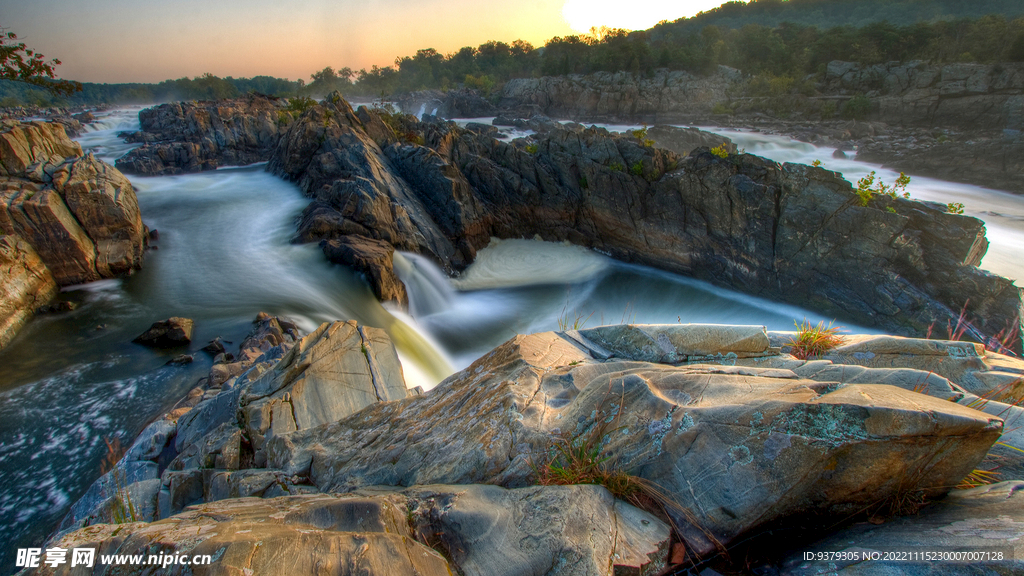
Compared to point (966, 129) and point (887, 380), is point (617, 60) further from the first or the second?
point (887, 380)

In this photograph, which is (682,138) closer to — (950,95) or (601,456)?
(950,95)

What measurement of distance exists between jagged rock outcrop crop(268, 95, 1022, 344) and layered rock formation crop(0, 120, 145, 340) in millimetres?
4926

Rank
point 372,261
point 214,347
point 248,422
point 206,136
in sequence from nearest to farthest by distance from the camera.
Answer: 1. point 248,422
2. point 214,347
3. point 372,261
4. point 206,136

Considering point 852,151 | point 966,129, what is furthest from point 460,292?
point 966,129

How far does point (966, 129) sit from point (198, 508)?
49225 millimetres

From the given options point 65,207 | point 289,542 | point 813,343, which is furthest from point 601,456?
point 65,207

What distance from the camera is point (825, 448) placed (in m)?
2.41

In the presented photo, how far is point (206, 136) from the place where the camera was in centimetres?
2822

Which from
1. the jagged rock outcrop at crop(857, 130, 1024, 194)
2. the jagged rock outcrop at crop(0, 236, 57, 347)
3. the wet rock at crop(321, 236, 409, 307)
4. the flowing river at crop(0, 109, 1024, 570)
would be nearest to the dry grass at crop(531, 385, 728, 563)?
the flowing river at crop(0, 109, 1024, 570)

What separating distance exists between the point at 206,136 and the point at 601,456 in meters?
35.0

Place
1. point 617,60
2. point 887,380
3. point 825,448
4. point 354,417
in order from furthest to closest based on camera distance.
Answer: point 617,60 < point 354,417 < point 887,380 < point 825,448

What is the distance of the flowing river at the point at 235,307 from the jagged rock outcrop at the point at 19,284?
0.93 feet

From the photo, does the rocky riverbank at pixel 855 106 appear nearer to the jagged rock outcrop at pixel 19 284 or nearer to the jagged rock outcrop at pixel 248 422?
the jagged rock outcrop at pixel 248 422

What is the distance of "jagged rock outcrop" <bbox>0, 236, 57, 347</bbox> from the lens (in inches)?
361
